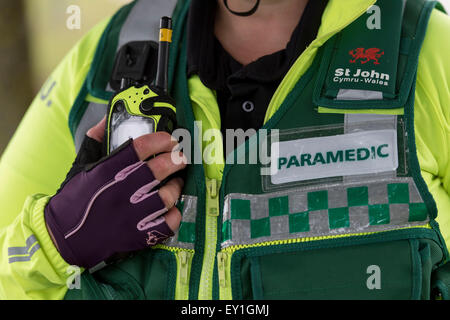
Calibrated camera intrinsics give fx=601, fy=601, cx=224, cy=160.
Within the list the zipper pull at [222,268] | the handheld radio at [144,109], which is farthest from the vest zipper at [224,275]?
the handheld radio at [144,109]

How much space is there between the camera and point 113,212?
0.93 metres

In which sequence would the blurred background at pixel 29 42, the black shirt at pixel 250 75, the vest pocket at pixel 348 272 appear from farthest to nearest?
1. the blurred background at pixel 29 42
2. the black shirt at pixel 250 75
3. the vest pocket at pixel 348 272

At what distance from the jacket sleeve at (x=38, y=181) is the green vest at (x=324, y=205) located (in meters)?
0.07

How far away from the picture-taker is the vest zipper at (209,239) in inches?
36.9

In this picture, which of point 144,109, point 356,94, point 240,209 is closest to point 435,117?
point 356,94

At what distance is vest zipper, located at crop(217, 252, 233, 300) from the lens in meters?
0.92

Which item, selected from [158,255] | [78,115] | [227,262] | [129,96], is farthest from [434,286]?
[78,115]

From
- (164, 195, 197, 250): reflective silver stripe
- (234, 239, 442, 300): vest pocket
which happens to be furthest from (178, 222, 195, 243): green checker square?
(234, 239, 442, 300): vest pocket

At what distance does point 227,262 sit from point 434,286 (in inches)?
12.8

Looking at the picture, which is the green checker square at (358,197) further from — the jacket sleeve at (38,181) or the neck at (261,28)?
the jacket sleeve at (38,181)

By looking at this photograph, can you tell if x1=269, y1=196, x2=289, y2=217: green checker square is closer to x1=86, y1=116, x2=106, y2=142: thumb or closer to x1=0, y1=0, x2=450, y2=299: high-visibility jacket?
x1=0, y1=0, x2=450, y2=299: high-visibility jacket

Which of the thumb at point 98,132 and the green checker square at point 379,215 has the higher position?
the thumb at point 98,132

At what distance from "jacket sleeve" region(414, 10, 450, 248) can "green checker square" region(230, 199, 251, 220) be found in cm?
28

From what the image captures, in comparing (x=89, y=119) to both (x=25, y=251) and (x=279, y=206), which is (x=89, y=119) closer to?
(x=25, y=251)
